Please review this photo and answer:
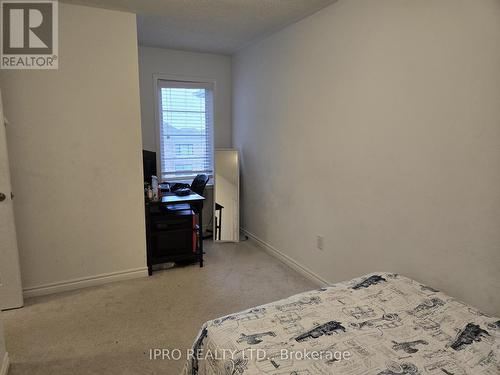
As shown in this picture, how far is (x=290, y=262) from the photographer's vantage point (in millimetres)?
3436

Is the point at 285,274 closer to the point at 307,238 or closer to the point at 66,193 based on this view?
the point at 307,238

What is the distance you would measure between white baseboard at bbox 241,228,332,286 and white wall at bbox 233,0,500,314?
0.08 m

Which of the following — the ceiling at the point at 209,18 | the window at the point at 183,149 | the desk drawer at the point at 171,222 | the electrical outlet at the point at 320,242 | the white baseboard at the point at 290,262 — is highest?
the ceiling at the point at 209,18

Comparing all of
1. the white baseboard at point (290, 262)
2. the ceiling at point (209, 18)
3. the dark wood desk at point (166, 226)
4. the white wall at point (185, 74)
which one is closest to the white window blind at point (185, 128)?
the white wall at point (185, 74)

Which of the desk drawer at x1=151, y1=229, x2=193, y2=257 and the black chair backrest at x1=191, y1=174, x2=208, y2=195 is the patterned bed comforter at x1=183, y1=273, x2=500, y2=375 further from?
the black chair backrest at x1=191, y1=174, x2=208, y2=195

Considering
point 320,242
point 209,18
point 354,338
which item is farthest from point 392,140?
point 209,18

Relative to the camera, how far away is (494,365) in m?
1.28

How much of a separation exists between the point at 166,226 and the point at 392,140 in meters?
2.24

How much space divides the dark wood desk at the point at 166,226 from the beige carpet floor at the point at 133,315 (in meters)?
0.14

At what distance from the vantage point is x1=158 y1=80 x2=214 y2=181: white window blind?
434 centimetres

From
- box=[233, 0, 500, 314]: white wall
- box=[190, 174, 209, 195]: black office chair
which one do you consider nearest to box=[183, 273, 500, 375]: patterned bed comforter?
box=[233, 0, 500, 314]: white wall

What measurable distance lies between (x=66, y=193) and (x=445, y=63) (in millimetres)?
2994

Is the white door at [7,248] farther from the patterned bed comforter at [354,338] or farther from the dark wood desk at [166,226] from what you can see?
the patterned bed comforter at [354,338]

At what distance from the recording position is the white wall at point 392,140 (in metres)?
1.69
